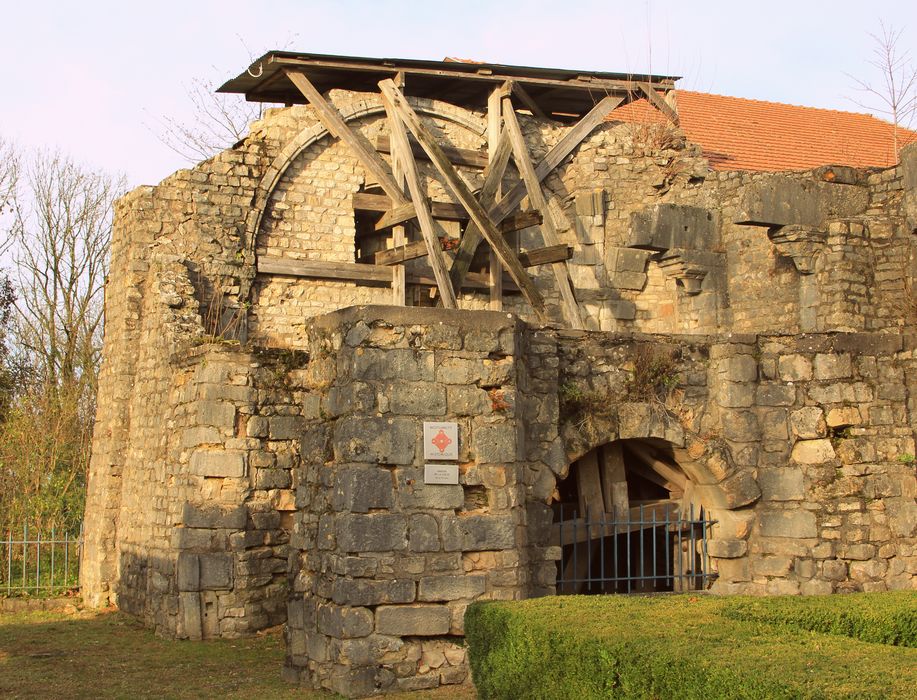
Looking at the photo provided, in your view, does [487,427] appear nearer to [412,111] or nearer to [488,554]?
[488,554]

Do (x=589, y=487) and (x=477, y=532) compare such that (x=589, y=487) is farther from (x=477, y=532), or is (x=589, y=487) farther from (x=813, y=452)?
(x=477, y=532)

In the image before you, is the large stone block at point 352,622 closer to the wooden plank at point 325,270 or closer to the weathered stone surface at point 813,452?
the weathered stone surface at point 813,452

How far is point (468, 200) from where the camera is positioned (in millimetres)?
14266

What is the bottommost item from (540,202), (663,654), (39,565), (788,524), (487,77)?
(39,565)

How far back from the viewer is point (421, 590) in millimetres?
8039

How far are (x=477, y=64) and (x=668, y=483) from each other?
723cm

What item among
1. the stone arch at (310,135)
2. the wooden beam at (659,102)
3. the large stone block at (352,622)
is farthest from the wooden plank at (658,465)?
the wooden beam at (659,102)

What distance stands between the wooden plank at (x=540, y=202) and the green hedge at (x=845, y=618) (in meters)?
7.44

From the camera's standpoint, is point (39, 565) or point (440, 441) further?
point (39, 565)

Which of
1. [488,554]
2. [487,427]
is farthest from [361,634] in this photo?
[487,427]

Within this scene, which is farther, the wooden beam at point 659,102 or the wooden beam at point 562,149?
the wooden beam at point 659,102

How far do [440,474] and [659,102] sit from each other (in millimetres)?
10115

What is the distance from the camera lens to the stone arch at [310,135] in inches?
566

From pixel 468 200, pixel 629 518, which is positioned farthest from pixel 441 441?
pixel 468 200
